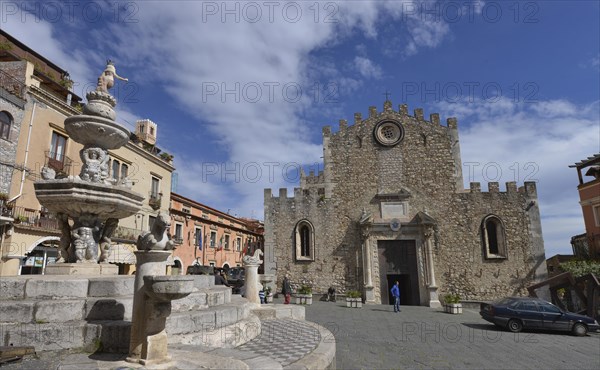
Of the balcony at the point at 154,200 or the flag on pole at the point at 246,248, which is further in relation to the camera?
the flag on pole at the point at 246,248

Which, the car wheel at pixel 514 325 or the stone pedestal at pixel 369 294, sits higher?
the stone pedestal at pixel 369 294

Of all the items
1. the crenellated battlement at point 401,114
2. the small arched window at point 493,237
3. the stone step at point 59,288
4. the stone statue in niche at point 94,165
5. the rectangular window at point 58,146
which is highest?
the crenellated battlement at point 401,114

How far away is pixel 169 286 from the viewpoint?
3.51 meters

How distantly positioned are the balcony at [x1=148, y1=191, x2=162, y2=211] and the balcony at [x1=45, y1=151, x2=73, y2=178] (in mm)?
6398

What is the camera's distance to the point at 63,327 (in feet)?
13.8

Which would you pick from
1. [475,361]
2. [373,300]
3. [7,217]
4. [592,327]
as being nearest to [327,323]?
[475,361]

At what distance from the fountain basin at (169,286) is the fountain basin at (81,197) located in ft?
11.5

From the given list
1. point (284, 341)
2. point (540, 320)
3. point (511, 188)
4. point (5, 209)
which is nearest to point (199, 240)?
point (5, 209)

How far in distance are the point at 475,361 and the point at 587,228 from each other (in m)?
21.1

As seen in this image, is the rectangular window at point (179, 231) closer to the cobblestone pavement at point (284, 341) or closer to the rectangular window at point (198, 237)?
the rectangular window at point (198, 237)

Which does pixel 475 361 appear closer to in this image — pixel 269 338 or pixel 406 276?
pixel 269 338

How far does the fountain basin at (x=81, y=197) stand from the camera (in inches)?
241

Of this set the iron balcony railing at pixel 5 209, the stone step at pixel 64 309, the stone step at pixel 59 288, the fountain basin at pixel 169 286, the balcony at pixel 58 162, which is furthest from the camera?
the balcony at pixel 58 162

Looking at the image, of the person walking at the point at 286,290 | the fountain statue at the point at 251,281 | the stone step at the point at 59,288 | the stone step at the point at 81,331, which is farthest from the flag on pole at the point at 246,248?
the stone step at the point at 81,331
